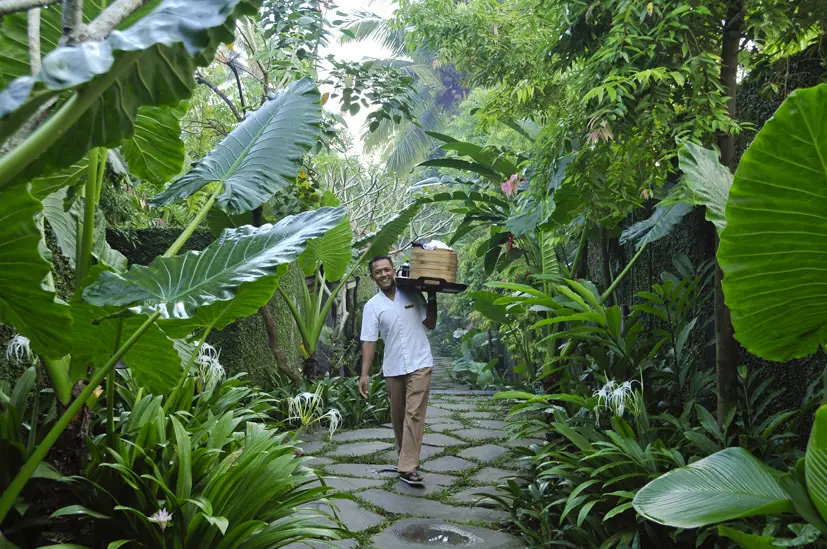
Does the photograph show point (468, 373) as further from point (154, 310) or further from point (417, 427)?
point (154, 310)

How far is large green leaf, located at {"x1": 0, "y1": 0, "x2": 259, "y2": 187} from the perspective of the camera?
1.09m

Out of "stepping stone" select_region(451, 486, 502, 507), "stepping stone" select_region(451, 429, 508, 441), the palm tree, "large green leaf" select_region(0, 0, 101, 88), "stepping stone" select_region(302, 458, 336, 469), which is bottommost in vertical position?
"stepping stone" select_region(451, 429, 508, 441)

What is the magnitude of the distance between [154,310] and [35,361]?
5.79 ft

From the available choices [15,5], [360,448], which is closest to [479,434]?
[360,448]

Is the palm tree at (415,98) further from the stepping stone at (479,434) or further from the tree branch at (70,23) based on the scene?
the tree branch at (70,23)

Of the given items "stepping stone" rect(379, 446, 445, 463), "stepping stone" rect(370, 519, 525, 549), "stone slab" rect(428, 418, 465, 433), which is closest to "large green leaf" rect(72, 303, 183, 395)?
"stepping stone" rect(370, 519, 525, 549)

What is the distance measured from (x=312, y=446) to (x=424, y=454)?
985 mm

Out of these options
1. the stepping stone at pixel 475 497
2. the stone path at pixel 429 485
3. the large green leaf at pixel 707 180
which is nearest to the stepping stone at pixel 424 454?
the stone path at pixel 429 485

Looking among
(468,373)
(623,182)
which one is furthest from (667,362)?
(468,373)

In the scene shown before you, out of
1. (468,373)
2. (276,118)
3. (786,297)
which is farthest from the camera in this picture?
(468,373)

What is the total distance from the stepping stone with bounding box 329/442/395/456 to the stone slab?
0.81m

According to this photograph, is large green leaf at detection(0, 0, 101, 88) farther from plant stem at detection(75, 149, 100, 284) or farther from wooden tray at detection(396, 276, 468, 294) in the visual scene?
wooden tray at detection(396, 276, 468, 294)

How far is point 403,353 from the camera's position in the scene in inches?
193

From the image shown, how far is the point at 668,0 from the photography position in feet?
8.91
